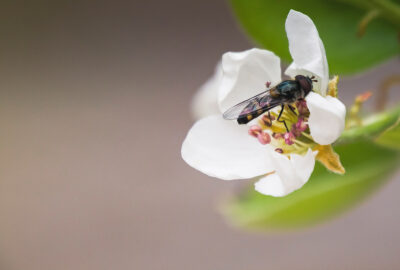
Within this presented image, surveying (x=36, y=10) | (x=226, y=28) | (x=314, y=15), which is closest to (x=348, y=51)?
(x=314, y=15)

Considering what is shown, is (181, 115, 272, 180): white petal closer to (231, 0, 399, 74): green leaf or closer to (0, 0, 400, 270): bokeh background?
(231, 0, 399, 74): green leaf

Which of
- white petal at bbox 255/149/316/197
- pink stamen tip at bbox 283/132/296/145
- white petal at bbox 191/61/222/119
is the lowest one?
white petal at bbox 255/149/316/197

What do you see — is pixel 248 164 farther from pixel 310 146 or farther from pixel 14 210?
pixel 14 210

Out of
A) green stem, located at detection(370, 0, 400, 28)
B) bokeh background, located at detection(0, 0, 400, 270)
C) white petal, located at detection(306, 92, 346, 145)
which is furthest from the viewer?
bokeh background, located at detection(0, 0, 400, 270)

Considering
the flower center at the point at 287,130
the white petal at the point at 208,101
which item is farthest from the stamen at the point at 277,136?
the white petal at the point at 208,101

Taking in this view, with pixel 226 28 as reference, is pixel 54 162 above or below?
below

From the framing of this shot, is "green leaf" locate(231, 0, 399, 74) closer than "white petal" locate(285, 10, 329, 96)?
No

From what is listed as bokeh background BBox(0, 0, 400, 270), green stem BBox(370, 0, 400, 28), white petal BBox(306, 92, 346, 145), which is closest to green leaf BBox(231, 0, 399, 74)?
green stem BBox(370, 0, 400, 28)

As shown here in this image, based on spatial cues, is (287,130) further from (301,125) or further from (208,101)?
(208,101)
